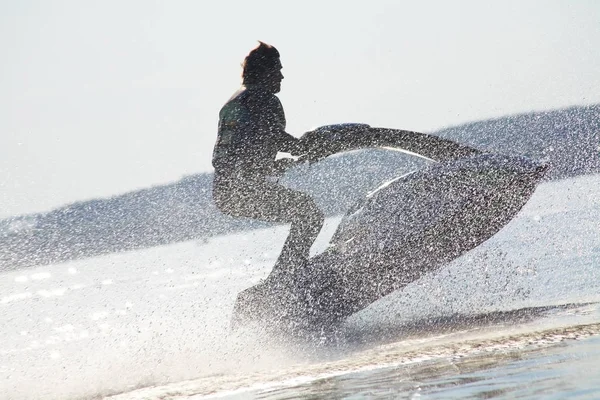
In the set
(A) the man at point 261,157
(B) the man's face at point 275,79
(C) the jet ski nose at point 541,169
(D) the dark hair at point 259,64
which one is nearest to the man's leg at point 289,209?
(A) the man at point 261,157

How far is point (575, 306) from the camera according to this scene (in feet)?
27.8

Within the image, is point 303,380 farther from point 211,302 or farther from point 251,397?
point 211,302

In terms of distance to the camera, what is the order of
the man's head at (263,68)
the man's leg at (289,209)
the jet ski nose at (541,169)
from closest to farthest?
the man's head at (263,68) < the man's leg at (289,209) < the jet ski nose at (541,169)

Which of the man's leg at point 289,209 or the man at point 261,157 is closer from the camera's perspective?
the man at point 261,157

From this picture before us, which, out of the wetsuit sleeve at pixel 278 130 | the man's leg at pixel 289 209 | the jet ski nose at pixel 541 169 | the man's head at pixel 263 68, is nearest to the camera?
the wetsuit sleeve at pixel 278 130

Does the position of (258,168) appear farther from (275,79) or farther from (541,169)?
(541,169)

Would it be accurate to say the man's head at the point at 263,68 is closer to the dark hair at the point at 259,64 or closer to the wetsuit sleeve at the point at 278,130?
the dark hair at the point at 259,64

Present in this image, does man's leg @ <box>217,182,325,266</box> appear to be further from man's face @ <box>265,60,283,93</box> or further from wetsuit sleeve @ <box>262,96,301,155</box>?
man's face @ <box>265,60,283,93</box>

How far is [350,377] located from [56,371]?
4.03m

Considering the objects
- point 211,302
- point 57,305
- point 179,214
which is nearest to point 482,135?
point 179,214

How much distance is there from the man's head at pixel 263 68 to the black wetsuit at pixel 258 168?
90 millimetres

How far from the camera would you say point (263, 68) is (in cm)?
959

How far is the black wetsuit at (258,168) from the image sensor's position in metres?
9.49

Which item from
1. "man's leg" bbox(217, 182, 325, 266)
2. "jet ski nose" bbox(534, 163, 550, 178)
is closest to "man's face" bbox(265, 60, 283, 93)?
"man's leg" bbox(217, 182, 325, 266)
